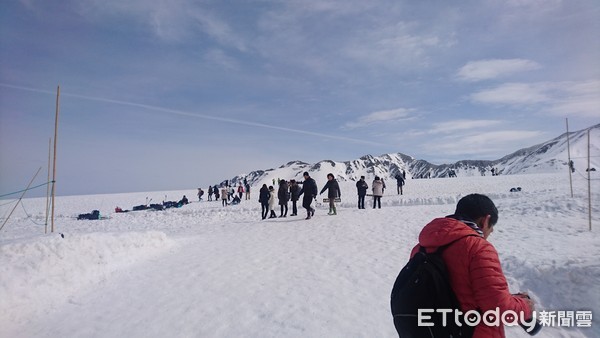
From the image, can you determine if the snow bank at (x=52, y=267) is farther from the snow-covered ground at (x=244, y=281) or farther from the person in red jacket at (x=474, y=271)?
the person in red jacket at (x=474, y=271)

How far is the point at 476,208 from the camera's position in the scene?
9.45 ft

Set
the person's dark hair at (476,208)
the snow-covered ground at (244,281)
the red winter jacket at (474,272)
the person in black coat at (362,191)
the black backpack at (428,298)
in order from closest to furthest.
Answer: the red winter jacket at (474,272)
the black backpack at (428,298)
the person's dark hair at (476,208)
the snow-covered ground at (244,281)
the person in black coat at (362,191)

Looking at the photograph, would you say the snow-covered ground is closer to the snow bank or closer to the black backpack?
the snow bank

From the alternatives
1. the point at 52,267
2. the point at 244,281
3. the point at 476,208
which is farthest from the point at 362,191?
the point at 476,208

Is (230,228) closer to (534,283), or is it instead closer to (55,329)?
(55,329)

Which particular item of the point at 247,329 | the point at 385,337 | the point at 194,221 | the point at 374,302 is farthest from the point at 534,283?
the point at 194,221

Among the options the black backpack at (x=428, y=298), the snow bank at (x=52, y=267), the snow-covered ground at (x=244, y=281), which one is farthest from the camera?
the snow bank at (x=52, y=267)

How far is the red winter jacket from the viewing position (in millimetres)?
2455

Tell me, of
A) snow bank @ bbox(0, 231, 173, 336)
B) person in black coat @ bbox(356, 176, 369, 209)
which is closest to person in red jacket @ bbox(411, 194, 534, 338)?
snow bank @ bbox(0, 231, 173, 336)

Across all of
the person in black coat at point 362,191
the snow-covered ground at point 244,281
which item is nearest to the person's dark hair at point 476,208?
the snow-covered ground at point 244,281

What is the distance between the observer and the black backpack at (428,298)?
256 centimetres

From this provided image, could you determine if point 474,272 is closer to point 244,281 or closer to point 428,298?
point 428,298


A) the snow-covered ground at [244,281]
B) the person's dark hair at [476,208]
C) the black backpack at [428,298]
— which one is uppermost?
the person's dark hair at [476,208]

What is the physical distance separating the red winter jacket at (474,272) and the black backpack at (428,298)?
0.06 m
